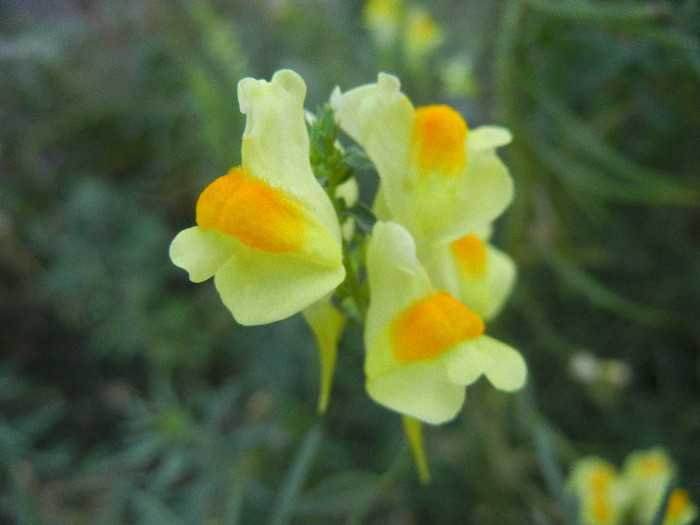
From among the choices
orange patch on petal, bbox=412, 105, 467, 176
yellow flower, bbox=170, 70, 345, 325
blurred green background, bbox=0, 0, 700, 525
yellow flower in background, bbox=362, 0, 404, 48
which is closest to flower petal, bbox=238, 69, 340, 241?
yellow flower, bbox=170, 70, 345, 325

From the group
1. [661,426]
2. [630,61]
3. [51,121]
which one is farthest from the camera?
[51,121]

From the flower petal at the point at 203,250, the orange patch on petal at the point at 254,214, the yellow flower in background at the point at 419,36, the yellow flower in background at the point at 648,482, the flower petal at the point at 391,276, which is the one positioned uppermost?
the orange patch on petal at the point at 254,214

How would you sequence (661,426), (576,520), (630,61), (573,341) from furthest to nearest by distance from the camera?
1. (573,341)
2. (661,426)
3. (630,61)
4. (576,520)

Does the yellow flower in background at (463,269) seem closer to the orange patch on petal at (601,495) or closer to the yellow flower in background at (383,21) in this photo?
the orange patch on petal at (601,495)

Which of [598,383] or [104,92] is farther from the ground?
[104,92]

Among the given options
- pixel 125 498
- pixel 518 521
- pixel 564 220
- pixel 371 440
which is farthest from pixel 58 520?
pixel 564 220

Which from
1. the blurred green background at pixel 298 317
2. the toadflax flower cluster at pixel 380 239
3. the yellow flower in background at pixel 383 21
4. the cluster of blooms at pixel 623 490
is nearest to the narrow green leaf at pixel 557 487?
the blurred green background at pixel 298 317

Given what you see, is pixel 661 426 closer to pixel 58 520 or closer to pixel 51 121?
pixel 58 520

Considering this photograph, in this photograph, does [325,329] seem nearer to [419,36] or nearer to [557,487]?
[557,487]

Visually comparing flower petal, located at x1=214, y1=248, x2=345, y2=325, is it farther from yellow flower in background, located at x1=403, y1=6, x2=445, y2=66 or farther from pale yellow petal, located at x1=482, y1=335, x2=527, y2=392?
yellow flower in background, located at x1=403, y1=6, x2=445, y2=66
